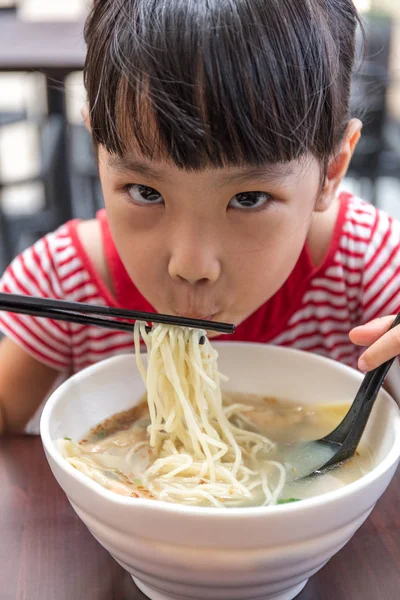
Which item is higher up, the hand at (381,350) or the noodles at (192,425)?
the hand at (381,350)

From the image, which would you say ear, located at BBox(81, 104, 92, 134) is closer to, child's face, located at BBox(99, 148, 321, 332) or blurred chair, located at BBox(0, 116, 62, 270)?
child's face, located at BBox(99, 148, 321, 332)

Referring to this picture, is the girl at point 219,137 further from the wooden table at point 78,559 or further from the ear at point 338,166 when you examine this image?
the wooden table at point 78,559

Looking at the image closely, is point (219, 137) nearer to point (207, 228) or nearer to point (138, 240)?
point (207, 228)

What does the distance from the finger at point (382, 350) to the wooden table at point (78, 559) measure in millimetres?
229

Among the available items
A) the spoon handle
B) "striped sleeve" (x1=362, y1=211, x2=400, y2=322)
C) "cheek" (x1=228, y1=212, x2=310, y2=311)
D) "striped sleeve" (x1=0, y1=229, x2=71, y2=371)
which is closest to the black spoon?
the spoon handle

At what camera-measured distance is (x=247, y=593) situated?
0.85 m

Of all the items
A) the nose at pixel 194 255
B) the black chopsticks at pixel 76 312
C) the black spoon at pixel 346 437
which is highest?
the nose at pixel 194 255

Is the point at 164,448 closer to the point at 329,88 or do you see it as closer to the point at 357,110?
the point at 329,88

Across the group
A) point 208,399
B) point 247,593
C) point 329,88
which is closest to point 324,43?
point 329,88

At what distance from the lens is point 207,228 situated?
1042 mm

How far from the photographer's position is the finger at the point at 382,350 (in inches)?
41.1

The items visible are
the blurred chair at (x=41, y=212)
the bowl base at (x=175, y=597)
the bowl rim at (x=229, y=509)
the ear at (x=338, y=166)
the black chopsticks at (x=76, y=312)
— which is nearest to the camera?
the bowl rim at (x=229, y=509)

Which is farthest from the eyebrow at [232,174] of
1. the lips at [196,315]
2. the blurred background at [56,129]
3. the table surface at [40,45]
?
the blurred background at [56,129]

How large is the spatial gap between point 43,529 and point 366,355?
54 cm
